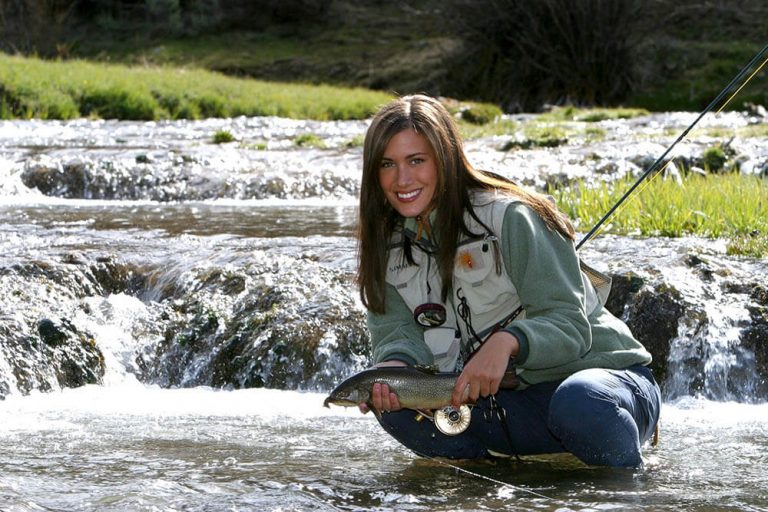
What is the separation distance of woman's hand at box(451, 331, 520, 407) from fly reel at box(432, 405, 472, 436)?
30cm

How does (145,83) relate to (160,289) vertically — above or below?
above

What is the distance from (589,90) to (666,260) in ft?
67.1

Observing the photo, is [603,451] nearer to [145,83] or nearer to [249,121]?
[249,121]

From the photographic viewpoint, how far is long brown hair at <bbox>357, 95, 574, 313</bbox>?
409 cm

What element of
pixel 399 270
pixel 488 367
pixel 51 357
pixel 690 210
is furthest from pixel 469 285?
pixel 690 210

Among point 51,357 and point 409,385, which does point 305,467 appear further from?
point 51,357

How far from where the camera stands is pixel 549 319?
390 cm

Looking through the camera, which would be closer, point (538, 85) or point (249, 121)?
point (249, 121)

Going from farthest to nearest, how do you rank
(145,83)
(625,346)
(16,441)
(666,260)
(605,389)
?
(145,83) < (666,260) < (16,441) < (625,346) < (605,389)

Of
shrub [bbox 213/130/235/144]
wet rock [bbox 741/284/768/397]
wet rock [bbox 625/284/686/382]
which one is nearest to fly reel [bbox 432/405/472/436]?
wet rock [bbox 625/284/686/382]

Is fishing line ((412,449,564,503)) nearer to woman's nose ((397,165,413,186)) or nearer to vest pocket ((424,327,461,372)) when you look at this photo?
vest pocket ((424,327,461,372))

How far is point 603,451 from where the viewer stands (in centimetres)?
397

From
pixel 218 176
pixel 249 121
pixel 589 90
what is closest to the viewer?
pixel 218 176

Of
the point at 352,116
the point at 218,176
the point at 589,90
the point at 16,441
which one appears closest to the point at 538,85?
the point at 589,90
